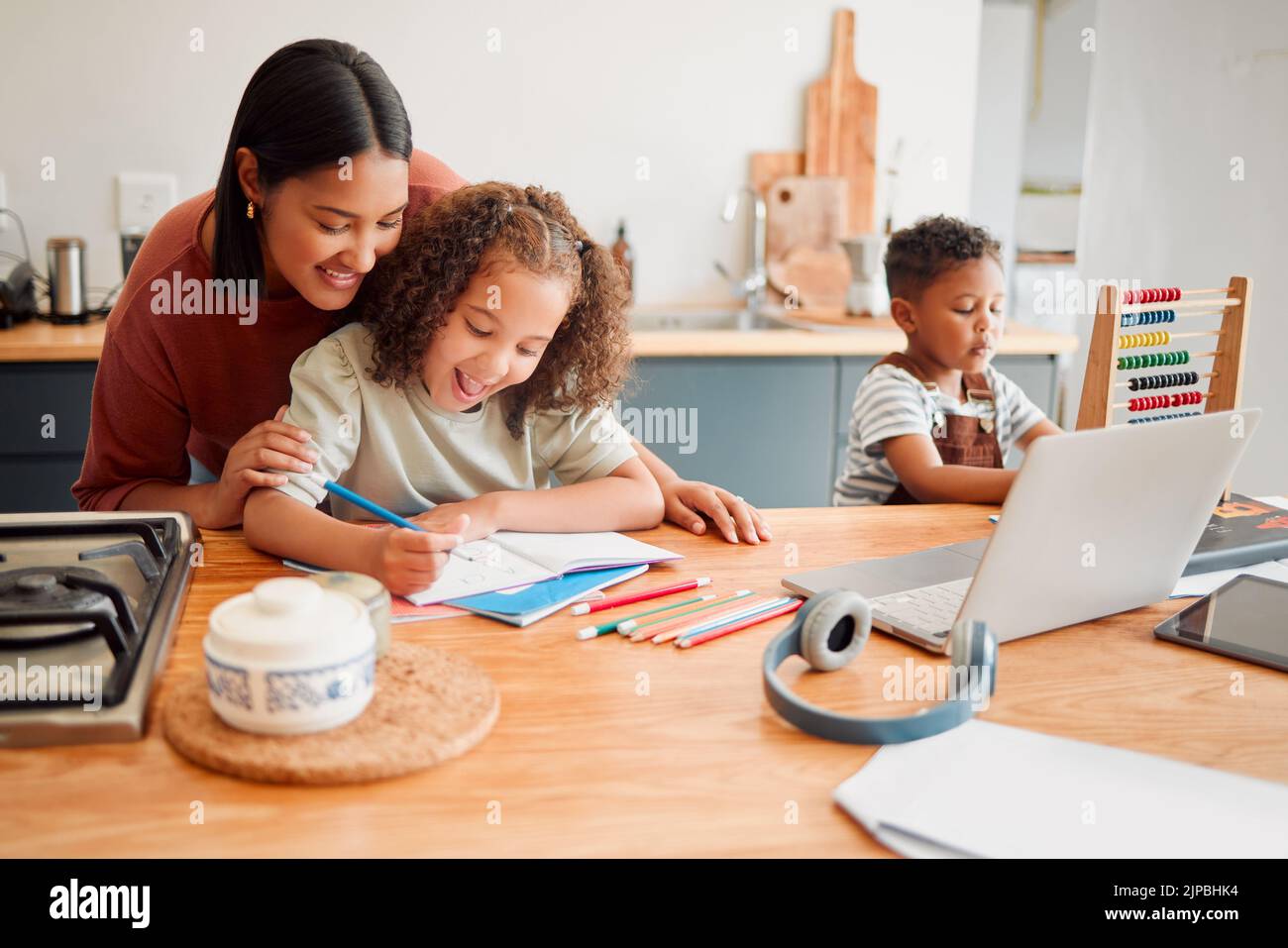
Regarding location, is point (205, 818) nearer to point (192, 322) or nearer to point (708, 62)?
point (192, 322)

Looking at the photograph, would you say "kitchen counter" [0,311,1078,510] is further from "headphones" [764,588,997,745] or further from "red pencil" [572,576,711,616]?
"headphones" [764,588,997,745]

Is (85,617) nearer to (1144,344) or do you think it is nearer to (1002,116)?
(1144,344)

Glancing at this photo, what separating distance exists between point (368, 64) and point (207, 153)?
5.48 feet

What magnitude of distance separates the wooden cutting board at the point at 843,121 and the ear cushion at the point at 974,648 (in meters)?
2.42

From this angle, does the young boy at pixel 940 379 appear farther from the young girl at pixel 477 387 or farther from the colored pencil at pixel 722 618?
the colored pencil at pixel 722 618

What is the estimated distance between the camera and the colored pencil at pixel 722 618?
1.03 meters

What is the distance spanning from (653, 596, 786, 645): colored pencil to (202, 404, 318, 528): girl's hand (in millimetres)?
482

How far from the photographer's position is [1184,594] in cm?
120

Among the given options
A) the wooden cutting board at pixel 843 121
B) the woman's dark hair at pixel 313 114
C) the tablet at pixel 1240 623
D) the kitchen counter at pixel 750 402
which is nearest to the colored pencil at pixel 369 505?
the woman's dark hair at pixel 313 114

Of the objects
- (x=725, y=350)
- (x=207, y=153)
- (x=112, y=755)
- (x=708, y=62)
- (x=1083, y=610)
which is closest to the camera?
(x=112, y=755)

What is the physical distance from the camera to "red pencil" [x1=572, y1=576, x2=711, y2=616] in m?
1.09

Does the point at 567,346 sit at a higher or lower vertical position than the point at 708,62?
lower

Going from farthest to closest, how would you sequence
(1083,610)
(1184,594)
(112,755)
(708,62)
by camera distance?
(708,62) < (1184,594) < (1083,610) < (112,755)
